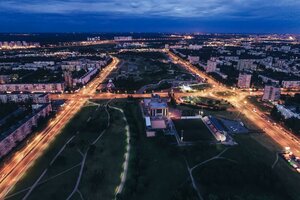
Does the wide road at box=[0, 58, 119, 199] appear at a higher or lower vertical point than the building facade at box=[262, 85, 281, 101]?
lower

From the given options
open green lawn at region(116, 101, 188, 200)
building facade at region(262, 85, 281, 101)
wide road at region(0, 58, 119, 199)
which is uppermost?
building facade at region(262, 85, 281, 101)

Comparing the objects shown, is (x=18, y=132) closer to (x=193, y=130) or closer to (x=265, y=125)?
(x=193, y=130)

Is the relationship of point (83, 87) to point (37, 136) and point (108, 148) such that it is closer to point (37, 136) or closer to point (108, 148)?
point (37, 136)

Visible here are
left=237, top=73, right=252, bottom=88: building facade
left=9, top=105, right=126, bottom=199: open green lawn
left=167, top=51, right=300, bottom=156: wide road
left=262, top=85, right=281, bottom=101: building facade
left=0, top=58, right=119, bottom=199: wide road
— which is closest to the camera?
left=9, top=105, right=126, bottom=199: open green lawn

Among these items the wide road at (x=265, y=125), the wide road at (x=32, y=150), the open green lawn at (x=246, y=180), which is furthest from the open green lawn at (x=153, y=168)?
the wide road at (x=265, y=125)

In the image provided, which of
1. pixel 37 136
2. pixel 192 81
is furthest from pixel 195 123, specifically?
pixel 192 81

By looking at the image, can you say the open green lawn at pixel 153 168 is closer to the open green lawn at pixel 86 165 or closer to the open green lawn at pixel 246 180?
the open green lawn at pixel 86 165

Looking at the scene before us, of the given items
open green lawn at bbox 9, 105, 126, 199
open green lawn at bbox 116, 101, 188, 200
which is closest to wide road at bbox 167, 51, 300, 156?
open green lawn at bbox 116, 101, 188, 200

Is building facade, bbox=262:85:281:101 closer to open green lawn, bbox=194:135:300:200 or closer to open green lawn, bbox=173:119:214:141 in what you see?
open green lawn, bbox=173:119:214:141
